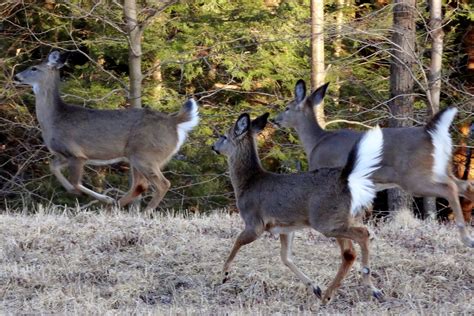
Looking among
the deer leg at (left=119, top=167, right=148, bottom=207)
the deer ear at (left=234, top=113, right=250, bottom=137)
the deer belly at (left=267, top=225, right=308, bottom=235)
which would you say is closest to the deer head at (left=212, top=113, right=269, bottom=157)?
the deer ear at (left=234, top=113, right=250, bottom=137)

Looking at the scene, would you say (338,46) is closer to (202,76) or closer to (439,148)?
(202,76)

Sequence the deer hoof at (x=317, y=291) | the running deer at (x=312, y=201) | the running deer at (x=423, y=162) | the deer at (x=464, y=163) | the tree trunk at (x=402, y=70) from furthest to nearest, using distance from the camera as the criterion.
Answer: the deer at (x=464, y=163) < the tree trunk at (x=402, y=70) < the running deer at (x=423, y=162) < the deer hoof at (x=317, y=291) < the running deer at (x=312, y=201)

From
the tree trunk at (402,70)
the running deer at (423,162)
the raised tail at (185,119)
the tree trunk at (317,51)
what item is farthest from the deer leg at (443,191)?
the tree trunk at (317,51)

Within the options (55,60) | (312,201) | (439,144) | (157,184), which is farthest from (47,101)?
(312,201)

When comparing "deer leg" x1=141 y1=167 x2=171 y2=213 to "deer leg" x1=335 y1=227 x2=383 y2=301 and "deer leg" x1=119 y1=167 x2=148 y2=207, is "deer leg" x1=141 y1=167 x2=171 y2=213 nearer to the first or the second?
"deer leg" x1=119 y1=167 x2=148 y2=207

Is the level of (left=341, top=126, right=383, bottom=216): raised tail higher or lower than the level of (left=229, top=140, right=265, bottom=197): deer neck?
higher

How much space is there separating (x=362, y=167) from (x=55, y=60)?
6055 mm

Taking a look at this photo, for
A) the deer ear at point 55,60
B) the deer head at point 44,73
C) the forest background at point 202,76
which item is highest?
the deer ear at point 55,60

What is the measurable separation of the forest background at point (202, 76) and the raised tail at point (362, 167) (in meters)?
9.79

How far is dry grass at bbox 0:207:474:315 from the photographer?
7.20 m

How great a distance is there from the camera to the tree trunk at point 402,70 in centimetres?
1614

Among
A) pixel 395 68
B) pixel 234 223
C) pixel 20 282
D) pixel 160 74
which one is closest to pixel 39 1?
pixel 160 74

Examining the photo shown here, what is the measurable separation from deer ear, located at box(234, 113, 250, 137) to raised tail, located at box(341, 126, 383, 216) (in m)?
1.45

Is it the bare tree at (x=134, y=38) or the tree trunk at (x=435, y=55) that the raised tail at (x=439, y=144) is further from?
the bare tree at (x=134, y=38)
